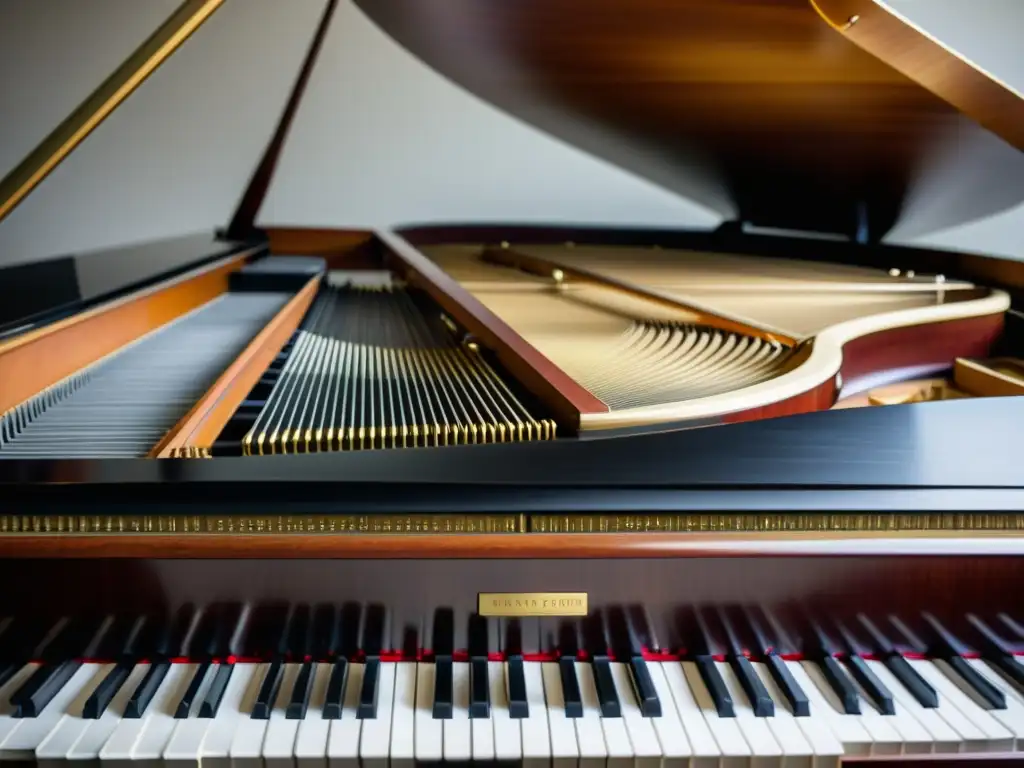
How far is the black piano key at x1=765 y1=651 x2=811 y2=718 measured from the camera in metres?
1.20

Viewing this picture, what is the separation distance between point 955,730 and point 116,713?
1152 millimetres

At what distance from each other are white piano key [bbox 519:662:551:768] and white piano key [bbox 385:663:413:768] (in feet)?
0.49

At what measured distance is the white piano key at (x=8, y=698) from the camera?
1.17m

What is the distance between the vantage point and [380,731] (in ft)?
3.87

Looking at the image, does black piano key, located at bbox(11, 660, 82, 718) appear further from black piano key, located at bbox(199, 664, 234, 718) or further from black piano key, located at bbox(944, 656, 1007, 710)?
black piano key, located at bbox(944, 656, 1007, 710)

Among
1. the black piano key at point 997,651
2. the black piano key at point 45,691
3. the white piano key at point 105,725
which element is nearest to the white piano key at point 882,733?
the black piano key at point 997,651

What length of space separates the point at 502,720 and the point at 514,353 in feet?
2.39

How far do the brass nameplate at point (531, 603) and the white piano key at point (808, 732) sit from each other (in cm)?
30

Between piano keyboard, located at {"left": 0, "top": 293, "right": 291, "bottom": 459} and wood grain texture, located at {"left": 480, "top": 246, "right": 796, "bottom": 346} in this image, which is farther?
wood grain texture, located at {"left": 480, "top": 246, "right": 796, "bottom": 346}

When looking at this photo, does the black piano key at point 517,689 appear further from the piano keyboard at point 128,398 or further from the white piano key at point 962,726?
the piano keyboard at point 128,398

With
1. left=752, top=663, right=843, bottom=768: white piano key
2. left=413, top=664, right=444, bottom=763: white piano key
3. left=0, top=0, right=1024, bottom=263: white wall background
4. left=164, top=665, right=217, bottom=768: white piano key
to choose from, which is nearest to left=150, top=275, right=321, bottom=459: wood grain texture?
left=164, top=665, right=217, bottom=768: white piano key

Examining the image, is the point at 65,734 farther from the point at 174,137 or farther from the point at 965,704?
the point at 174,137

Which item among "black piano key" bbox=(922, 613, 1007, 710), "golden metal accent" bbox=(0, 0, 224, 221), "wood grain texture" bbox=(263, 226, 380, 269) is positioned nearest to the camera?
"black piano key" bbox=(922, 613, 1007, 710)

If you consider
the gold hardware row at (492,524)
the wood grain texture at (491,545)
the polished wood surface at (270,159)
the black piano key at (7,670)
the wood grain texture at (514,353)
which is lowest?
the black piano key at (7,670)
